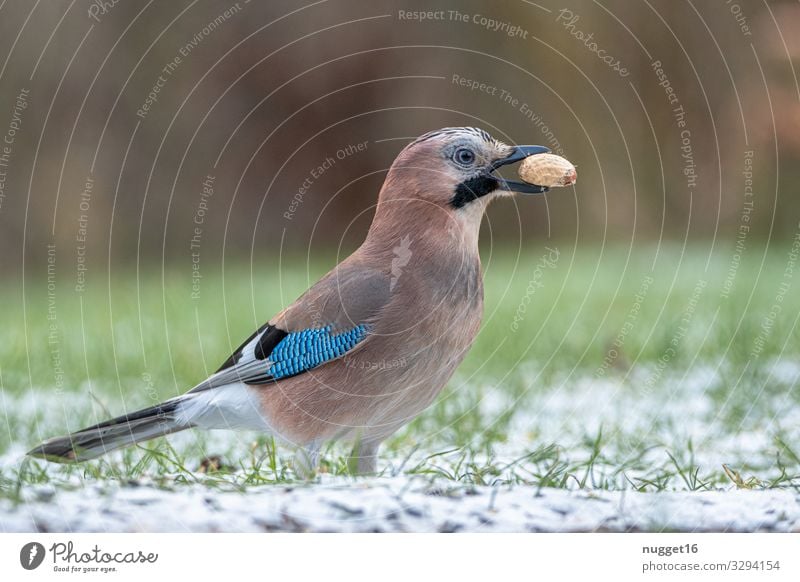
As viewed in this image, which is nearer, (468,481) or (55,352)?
(468,481)

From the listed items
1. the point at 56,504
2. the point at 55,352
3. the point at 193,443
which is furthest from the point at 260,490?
the point at 55,352

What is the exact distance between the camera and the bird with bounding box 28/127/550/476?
2.94 metres

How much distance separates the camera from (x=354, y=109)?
316 inches

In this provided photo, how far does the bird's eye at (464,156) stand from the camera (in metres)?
3.07

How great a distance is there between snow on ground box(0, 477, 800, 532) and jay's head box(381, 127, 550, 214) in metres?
0.87

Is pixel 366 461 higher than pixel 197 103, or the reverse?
pixel 197 103

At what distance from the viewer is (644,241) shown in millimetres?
8477

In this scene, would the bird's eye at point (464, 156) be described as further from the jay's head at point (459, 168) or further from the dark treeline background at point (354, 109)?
the dark treeline background at point (354, 109)

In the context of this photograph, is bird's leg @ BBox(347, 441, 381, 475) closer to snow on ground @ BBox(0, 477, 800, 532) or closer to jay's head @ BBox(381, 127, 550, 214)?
snow on ground @ BBox(0, 477, 800, 532)

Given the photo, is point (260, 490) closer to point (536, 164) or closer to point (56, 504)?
point (56, 504)

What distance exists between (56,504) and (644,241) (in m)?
6.61
